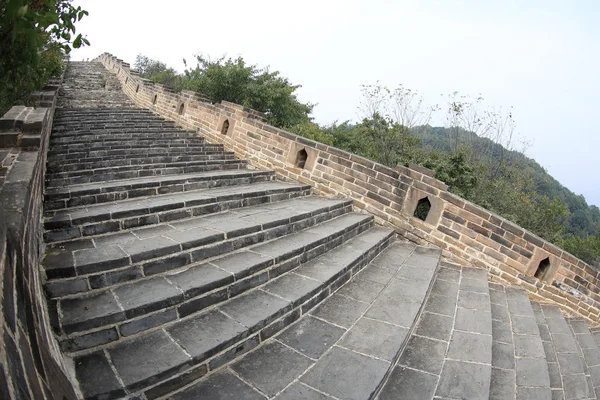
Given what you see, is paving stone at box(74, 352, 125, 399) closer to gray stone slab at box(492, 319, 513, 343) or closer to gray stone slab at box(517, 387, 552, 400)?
gray stone slab at box(517, 387, 552, 400)

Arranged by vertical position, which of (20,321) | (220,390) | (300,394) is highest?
(20,321)

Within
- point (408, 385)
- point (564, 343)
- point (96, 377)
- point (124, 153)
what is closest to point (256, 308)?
point (96, 377)

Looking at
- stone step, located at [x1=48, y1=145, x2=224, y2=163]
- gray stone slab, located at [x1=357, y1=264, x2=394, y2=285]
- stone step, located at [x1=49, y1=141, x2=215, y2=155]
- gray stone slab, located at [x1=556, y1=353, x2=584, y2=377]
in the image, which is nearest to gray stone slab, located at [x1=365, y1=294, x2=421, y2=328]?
gray stone slab, located at [x1=357, y1=264, x2=394, y2=285]

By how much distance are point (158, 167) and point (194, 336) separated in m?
4.21

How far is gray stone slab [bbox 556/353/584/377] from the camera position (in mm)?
3564

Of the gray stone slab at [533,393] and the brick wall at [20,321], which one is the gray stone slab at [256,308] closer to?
the brick wall at [20,321]

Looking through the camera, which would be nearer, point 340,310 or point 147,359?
point 147,359

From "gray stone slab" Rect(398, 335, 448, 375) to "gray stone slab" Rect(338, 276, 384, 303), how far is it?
600 mm

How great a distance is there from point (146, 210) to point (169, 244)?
3.18 feet

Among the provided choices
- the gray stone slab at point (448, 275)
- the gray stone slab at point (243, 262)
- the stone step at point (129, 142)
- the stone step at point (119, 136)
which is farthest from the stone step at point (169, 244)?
the stone step at point (119, 136)

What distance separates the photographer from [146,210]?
3.73m

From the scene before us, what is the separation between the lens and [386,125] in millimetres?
15336

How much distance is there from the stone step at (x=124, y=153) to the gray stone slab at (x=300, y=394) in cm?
515

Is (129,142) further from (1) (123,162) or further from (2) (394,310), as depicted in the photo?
(2) (394,310)
